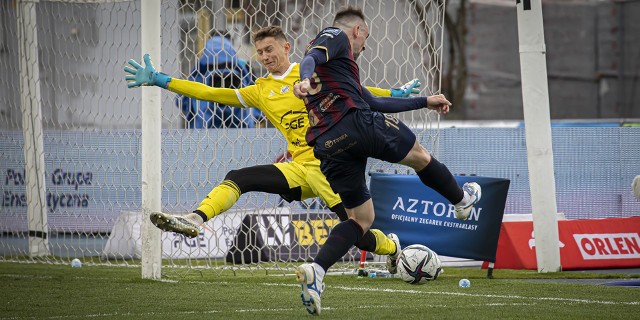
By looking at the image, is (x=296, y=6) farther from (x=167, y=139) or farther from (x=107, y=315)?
(x=107, y=315)

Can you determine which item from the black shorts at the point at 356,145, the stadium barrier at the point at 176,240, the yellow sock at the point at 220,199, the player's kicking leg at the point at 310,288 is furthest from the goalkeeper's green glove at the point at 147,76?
the stadium barrier at the point at 176,240

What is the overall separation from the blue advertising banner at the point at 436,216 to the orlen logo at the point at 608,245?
1.32m

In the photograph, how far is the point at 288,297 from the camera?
25.5ft

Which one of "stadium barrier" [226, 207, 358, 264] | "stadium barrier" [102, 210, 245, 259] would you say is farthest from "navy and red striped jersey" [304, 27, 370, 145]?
"stadium barrier" [102, 210, 245, 259]

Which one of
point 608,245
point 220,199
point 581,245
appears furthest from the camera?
point 608,245

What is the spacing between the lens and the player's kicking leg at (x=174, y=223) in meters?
7.42

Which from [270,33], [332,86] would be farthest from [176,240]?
[332,86]

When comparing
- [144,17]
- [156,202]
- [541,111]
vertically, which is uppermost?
[144,17]

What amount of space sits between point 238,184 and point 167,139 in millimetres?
3654

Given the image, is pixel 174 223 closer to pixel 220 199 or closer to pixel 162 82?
pixel 220 199

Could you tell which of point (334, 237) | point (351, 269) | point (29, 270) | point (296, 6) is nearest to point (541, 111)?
point (351, 269)

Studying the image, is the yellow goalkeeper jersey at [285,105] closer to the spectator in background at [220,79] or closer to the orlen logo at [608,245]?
the spectator in background at [220,79]

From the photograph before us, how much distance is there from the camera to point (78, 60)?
527 inches

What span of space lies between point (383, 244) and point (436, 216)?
1.62m
